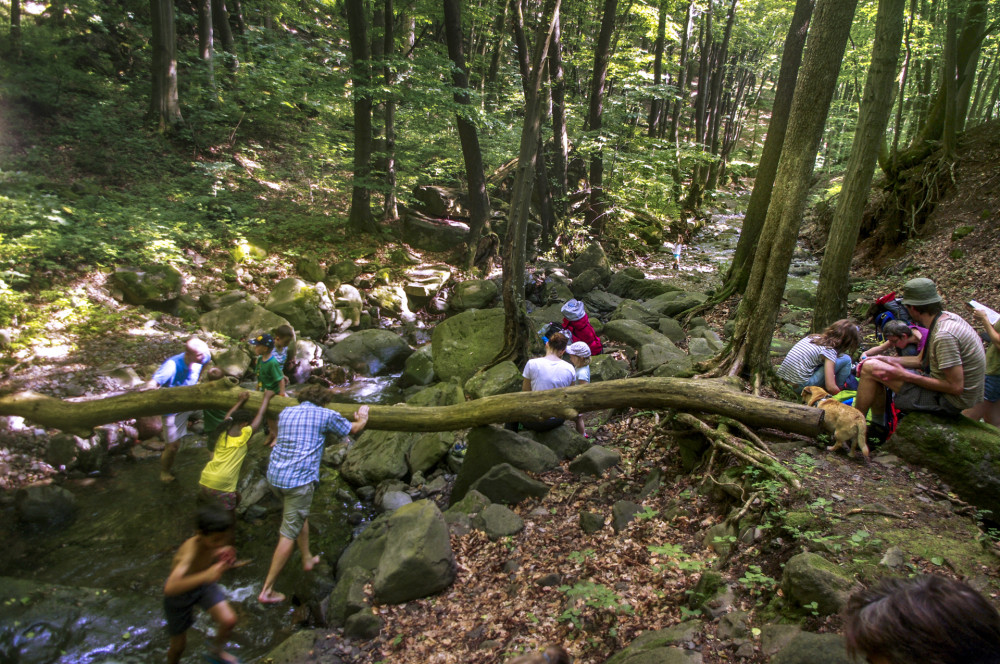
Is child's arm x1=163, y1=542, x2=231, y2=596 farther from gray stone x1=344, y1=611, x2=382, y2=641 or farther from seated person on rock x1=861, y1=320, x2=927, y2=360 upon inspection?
seated person on rock x1=861, y1=320, x2=927, y2=360

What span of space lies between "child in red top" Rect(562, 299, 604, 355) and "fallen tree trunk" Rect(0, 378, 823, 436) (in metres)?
1.82

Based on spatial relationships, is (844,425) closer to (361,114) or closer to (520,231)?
(520,231)

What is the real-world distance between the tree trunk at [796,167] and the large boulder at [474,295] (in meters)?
8.14

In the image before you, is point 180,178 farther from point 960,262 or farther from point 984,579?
point 960,262

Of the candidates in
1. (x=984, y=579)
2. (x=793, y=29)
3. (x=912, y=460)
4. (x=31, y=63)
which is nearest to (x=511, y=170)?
(x=793, y=29)

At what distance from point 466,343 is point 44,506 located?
6533mm

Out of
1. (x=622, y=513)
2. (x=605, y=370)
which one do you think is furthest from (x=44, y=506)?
(x=605, y=370)

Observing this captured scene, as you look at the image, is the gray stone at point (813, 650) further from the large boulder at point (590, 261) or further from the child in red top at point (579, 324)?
the large boulder at point (590, 261)

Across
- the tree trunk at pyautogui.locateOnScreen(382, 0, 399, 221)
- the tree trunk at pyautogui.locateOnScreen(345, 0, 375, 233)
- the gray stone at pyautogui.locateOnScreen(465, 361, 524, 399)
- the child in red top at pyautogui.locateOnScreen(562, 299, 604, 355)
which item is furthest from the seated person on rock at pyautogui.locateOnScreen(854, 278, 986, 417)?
the tree trunk at pyautogui.locateOnScreen(382, 0, 399, 221)

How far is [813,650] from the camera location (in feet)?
7.71

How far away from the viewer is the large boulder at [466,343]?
9.84 m

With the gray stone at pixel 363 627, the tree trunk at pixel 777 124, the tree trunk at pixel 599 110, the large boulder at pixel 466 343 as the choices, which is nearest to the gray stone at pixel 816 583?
the gray stone at pixel 363 627

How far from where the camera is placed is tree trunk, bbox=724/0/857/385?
227 inches

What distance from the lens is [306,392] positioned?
16.3 ft
